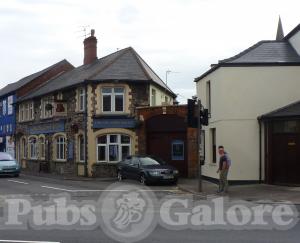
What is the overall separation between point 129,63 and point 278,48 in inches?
461

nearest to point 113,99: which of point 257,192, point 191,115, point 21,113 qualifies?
point 191,115

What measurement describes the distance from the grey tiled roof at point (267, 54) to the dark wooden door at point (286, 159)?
3460mm

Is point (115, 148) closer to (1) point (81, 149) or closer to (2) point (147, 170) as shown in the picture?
(1) point (81, 149)

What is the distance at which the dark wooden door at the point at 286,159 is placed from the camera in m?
21.2

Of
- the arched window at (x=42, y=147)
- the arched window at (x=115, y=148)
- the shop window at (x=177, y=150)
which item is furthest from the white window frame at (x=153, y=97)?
the arched window at (x=42, y=147)

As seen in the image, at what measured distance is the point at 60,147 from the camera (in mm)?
36219

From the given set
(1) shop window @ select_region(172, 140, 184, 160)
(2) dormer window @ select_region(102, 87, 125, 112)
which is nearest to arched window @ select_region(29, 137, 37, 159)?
(2) dormer window @ select_region(102, 87, 125, 112)

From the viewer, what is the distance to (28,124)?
138 ft

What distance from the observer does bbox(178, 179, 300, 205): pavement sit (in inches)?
670

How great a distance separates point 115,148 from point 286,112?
41.2ft

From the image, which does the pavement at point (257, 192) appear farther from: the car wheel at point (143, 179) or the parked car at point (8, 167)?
the parked car at point (8, 167)

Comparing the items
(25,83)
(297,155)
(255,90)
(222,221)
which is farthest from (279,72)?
(25,83)

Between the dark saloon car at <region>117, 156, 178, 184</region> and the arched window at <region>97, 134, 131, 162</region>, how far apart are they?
3962 mm

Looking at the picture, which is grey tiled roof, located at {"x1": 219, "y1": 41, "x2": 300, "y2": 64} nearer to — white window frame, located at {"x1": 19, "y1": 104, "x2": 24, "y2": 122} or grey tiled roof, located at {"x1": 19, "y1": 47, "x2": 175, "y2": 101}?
grey tiled roof, located at {"x1": 19, "y1": 47, "x2": 175, "y2": 101}
